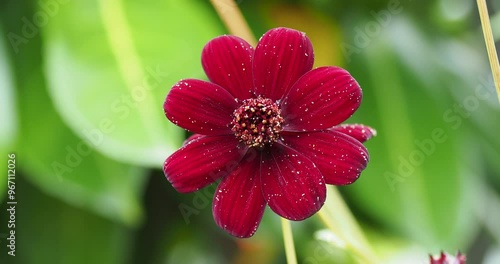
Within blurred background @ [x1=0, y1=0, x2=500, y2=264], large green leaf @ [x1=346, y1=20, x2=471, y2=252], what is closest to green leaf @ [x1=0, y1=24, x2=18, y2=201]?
blurred background @ [x1=0, y1=0, x2=500, y2=264]

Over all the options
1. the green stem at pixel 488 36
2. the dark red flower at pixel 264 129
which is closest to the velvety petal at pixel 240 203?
the dark red flower at pixel 264 129

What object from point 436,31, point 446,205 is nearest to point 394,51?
point 436,31

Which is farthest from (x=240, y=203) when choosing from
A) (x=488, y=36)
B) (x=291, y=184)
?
(x=488, y=36)

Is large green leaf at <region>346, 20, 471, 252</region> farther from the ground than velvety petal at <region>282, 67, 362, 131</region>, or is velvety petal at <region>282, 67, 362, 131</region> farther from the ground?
velvety petal at <region>282, 67, 362, 131</region>

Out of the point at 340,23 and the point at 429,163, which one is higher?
the point at 340,23

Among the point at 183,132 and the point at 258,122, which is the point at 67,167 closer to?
the point at 183,132

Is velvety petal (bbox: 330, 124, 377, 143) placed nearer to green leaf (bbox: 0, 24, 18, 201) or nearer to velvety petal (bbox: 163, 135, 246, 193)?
velvety petal (bbox: 163, 135, 246, 193)

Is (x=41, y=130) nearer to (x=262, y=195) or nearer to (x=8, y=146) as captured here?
(x=8, y=146)
